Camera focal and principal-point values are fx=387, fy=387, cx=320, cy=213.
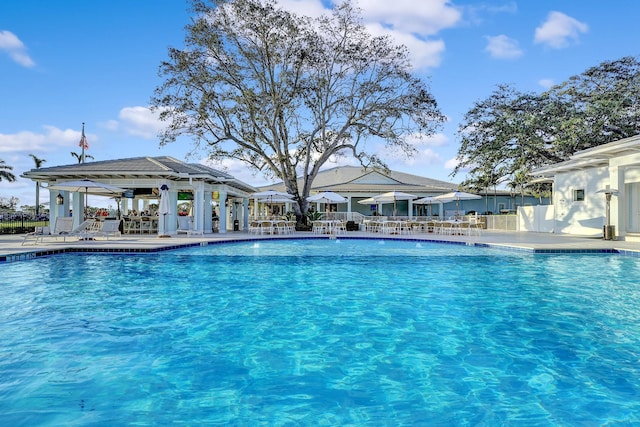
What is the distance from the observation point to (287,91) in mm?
21359

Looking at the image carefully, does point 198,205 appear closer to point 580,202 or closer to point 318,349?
point 318,349

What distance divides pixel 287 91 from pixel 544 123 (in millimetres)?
16163

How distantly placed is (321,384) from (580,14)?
54.7 feet

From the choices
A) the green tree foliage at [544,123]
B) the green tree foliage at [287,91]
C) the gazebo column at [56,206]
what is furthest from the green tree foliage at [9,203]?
the green tree foliage at [544,123]

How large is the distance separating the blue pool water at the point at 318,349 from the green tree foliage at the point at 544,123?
18775mm

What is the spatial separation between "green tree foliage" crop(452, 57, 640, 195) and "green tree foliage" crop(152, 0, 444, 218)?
21.0 ft

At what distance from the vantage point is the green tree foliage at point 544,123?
23047 millimetres

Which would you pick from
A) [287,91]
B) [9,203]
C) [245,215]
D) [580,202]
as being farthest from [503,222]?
[9,203]

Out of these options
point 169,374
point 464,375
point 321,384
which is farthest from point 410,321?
point 169,374

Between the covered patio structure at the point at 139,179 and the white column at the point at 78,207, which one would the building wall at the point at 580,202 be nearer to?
the covered patio structure at the point at 139,179

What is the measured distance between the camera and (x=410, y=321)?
201 inches

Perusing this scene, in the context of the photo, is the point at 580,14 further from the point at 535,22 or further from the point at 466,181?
the point at 466,181

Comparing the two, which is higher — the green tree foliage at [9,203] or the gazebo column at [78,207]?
the green tree foliage at [9,203]

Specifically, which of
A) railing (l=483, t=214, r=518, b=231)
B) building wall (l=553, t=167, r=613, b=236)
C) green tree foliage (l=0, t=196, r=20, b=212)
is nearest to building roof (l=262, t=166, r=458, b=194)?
railing (l=483, t=214, r=518, b=231)
